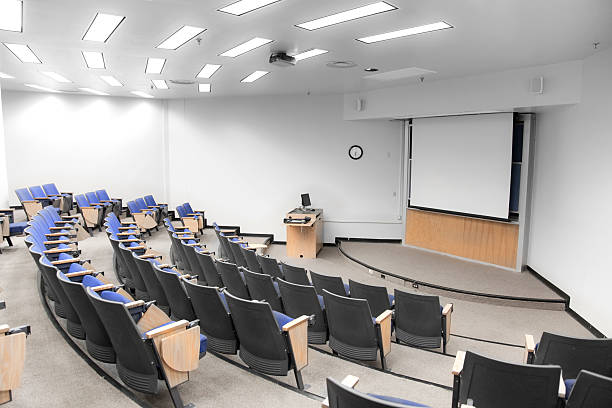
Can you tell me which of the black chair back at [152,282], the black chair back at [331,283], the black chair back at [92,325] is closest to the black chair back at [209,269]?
the black chair back at [152,282]

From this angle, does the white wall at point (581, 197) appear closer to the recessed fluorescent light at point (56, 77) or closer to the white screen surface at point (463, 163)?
the white screen surface at point (463, 163)

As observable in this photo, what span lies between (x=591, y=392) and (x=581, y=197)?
5.10m

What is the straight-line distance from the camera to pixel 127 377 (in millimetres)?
3061

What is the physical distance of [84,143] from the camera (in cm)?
1212

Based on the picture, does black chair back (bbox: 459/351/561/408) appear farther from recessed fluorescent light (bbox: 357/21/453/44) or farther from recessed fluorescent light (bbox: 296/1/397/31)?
recessed fluorescent light (bbox: 357/21/453/44)

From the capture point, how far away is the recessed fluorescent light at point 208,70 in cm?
778

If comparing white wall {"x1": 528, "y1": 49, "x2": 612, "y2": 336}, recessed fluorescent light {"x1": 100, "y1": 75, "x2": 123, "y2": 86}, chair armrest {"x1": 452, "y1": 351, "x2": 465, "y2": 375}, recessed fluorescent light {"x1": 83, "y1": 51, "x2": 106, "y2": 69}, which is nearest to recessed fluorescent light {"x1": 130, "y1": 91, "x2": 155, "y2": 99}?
recessed fluorescent light {"x1": 100, "y1": 75, "x2": 123, "y2": 86}

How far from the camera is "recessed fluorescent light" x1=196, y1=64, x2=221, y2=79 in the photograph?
25.5 feet

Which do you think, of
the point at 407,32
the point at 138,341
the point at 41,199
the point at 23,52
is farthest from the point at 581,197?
→ the point at 41,199

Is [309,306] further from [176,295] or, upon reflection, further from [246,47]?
[246,47]

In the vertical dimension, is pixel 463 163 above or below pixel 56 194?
above

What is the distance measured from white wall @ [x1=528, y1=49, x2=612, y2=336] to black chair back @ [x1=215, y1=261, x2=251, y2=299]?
4855mm

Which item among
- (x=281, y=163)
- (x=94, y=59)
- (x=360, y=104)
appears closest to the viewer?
(x=94, y=59)

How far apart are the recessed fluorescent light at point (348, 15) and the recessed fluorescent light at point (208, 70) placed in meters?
2.97
